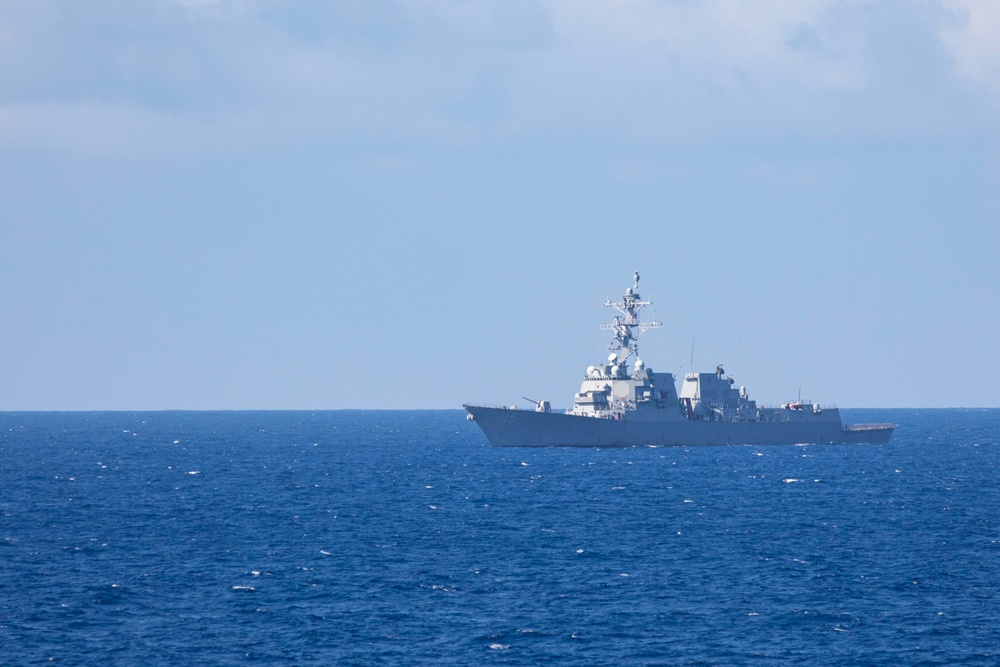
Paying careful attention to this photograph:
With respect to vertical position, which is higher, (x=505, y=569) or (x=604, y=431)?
(x=604, y=431)

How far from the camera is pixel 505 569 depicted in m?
35.8

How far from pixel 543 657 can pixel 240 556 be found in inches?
603

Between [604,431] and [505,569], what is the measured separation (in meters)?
44.9

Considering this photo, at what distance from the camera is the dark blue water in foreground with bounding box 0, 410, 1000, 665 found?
2694 centimetres

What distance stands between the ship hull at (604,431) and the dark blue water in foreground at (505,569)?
11298 mm

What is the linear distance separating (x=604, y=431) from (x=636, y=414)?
7.80 feet

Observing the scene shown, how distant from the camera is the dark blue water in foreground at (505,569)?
26938 millimetres

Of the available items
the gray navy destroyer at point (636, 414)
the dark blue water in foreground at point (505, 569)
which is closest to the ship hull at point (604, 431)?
the gray navy destroyer at point (636, 414)

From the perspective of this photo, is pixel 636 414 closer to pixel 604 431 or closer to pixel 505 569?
pixel 604 431

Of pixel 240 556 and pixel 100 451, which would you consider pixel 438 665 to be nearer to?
pixel 240 556

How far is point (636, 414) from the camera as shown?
8000 cm

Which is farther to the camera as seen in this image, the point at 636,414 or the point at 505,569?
the point at 636,414

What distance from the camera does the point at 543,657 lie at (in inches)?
1025

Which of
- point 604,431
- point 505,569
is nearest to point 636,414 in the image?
point 604,431
